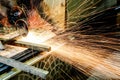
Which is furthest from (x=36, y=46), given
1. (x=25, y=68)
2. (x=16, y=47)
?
(x=25, y=68)

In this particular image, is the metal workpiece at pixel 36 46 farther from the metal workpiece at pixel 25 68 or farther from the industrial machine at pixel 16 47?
the metal workpiece at pixel 25 68

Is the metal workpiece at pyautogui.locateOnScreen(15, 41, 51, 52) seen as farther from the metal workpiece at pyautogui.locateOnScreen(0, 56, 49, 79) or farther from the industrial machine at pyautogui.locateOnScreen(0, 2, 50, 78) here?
the metal workpiece at pyautogui.locateOnScreen(0, 56, 49, 79)

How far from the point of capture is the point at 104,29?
177 inches

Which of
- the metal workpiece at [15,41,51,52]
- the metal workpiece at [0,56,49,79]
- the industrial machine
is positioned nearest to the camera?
the metal workpiece at [0,56,49,79]

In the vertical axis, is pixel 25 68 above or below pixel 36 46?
below

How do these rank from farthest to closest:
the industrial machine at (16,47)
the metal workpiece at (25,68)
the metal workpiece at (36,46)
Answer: the metal workpiece at (36,46)
the industrial machine at (16,47)
the metal workpiece at (25,68)

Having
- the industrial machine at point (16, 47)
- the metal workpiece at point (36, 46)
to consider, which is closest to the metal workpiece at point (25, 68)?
the industrial machine at point (16, 47)

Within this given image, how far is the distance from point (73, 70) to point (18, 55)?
1.05m

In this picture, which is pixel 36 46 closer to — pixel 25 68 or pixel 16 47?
pixel 16 47

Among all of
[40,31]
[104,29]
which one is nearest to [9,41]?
[40,31]

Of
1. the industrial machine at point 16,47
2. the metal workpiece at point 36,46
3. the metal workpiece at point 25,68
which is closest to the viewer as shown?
the metal workpiece at point 25,68

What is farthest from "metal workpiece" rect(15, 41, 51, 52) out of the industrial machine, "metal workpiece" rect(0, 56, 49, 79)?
"metal workpiece" rect(0, 56, 49, 79)

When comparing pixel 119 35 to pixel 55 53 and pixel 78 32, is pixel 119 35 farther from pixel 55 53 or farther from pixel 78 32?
pixel 55 53

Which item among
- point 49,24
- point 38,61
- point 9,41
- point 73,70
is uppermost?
point 49,24
